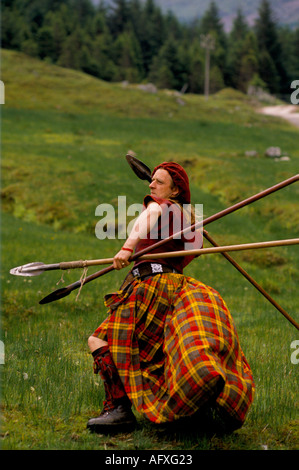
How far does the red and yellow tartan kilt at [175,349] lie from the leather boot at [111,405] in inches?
4.7

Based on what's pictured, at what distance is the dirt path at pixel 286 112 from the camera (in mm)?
60531

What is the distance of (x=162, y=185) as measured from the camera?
19.9 ft

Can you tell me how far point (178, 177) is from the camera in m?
6.06

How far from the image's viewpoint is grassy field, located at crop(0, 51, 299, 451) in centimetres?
586

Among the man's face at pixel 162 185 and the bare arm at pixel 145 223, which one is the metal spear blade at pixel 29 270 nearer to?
the bare arm at pixel 145 223

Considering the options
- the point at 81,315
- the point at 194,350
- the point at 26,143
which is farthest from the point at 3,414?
the point at 26,143

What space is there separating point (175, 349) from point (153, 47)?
12042 centimetres

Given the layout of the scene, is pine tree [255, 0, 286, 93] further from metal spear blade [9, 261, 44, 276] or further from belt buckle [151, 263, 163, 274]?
belt buckle [151, 263, 163, 274]

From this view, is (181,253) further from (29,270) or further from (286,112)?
(286,112)

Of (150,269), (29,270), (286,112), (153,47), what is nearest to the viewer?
(150,269)
